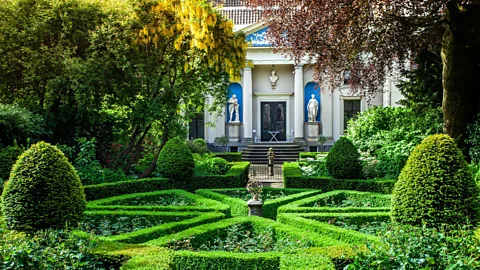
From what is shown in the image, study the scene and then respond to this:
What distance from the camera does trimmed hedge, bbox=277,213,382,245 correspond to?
236 inches

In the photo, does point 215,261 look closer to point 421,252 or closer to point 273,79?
point 421,252

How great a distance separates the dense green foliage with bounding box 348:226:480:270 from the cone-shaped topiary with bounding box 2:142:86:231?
3.94m

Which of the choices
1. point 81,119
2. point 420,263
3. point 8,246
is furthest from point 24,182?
point 81,119

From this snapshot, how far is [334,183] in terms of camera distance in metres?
11.3

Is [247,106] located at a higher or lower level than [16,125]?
higher

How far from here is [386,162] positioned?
12.2 m

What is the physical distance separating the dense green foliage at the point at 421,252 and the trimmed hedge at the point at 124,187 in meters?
6.76

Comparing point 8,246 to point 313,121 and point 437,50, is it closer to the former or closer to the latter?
point 437,50

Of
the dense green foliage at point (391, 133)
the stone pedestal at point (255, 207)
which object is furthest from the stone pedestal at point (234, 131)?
the stone pedestal at point (255, 207)

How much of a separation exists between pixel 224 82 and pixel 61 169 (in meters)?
8.97

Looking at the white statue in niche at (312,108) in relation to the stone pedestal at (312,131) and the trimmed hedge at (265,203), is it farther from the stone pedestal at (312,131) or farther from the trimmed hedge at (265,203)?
the trimmed hedge at (265,203)

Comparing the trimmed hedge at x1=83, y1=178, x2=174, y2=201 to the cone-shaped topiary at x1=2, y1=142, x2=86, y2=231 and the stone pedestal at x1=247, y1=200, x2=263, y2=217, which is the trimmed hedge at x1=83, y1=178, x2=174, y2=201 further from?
the stone pedestal at x1=247, y1=200, x2=263, y2=217

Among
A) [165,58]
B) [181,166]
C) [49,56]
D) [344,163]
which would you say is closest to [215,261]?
[181,166]

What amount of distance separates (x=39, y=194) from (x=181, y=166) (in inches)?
229
